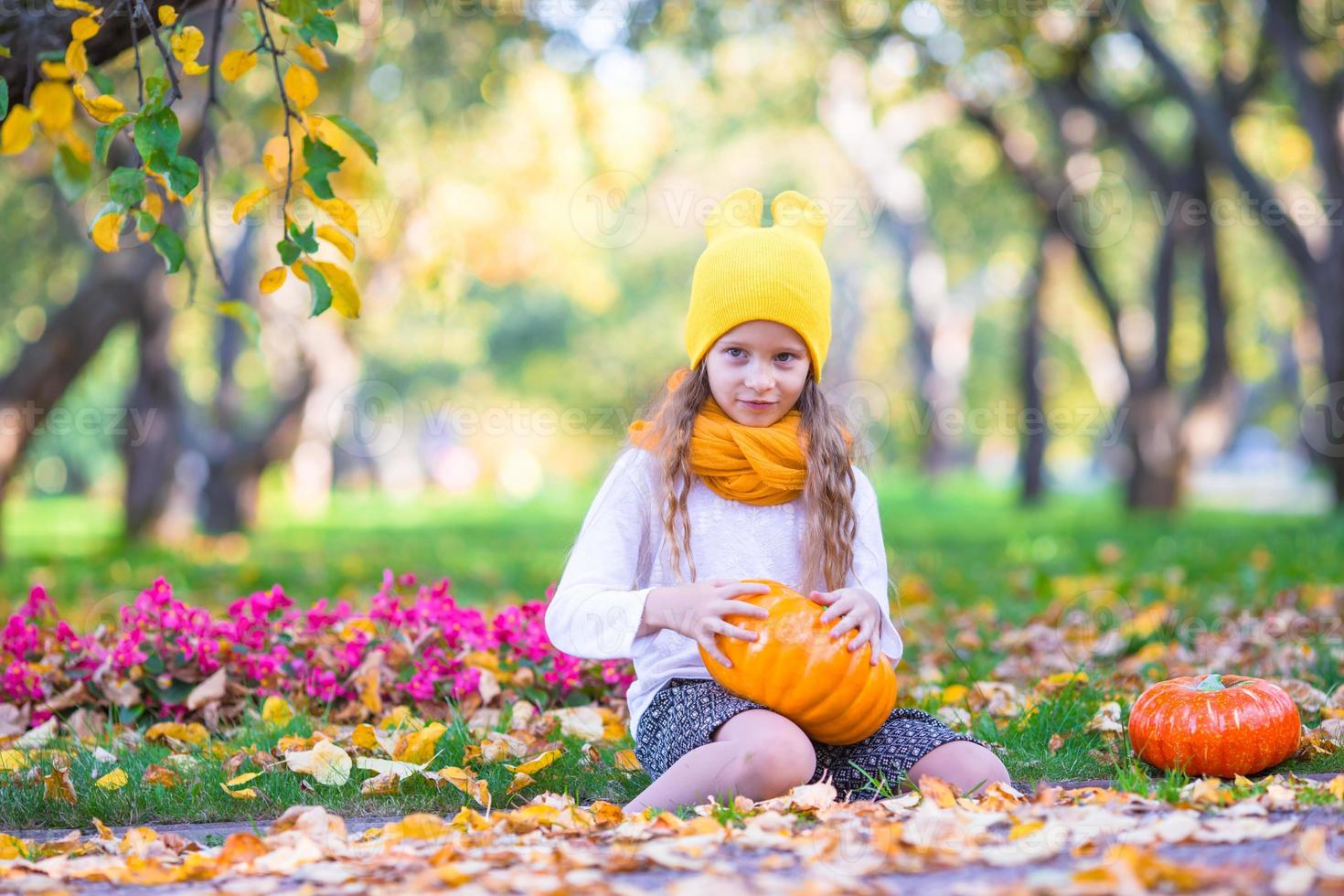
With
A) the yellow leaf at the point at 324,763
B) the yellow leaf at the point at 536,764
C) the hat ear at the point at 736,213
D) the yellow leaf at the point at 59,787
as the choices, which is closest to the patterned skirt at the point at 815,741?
the yellow leaf at the point at 536,764

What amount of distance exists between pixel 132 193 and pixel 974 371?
39.0 m

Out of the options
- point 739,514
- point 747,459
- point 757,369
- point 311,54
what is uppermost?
point 311,54

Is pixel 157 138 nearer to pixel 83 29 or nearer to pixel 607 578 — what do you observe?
pixel 83 29

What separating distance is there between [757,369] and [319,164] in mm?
1272

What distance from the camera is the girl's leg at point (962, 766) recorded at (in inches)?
119

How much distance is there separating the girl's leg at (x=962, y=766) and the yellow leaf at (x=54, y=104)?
2.67 metres

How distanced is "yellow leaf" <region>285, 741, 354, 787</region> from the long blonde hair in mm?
1057

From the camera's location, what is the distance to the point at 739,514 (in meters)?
3.35

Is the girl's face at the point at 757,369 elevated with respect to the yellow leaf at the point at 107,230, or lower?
lower

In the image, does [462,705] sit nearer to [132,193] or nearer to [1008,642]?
[132,193]

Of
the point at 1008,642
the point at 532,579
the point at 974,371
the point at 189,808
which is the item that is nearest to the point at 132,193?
the point at 189,808

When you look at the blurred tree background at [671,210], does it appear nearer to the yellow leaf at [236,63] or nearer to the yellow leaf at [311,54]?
the yellow leaf at [311,54]

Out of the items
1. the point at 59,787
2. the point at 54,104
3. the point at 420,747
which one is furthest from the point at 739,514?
the point at 54,104

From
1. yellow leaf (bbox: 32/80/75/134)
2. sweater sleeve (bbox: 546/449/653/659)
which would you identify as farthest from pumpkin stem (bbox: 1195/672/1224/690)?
yellow leaf (bbox: 32/80/75/134)
